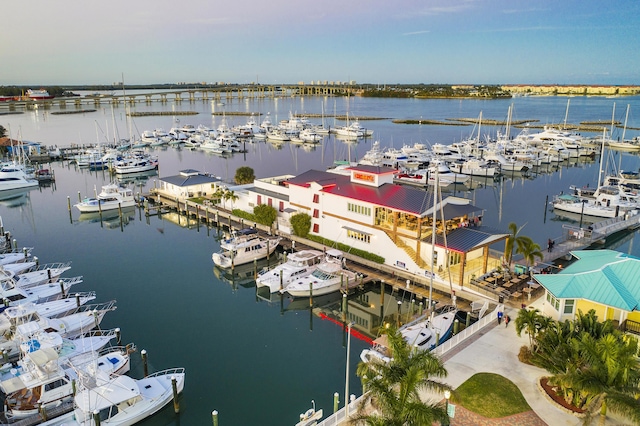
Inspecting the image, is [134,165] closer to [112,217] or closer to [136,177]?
[136,177]

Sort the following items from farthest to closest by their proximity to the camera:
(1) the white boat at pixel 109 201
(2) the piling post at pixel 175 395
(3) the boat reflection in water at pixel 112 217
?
(1) the white boat at pixel 109 201 → (3) the boat reflection in water at pixel 112 217 → (2) the piling post at pixel 175 395

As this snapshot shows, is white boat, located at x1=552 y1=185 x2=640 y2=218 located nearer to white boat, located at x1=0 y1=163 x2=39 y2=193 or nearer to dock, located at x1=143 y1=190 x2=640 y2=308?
dock, located at x1=143 y1=190 x2=640 y2=308

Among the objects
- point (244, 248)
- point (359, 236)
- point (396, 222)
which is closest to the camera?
point (396, 222)

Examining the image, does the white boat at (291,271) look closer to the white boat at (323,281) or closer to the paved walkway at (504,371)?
the white boat at (323,281)

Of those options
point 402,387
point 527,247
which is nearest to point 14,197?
point 527,247

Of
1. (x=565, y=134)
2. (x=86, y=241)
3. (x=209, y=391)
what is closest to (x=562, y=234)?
(x=209, y=391)

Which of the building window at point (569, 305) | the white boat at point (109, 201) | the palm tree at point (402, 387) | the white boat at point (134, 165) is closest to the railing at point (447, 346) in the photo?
the palm tree at point (402, 387)
